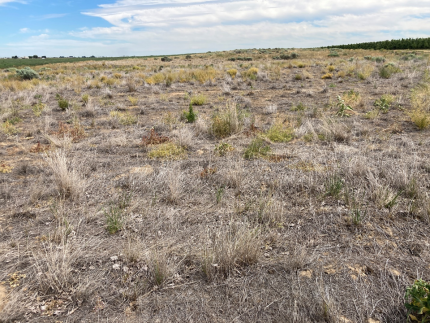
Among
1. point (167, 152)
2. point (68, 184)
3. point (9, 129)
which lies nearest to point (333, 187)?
point (167, 152)

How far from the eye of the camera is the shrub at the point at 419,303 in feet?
6.46

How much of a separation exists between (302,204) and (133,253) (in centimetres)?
222

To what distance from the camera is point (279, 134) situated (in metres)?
6.55

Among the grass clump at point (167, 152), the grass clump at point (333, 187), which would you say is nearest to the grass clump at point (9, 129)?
the grass clump at point (167, 152)

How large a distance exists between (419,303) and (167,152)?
450 cm

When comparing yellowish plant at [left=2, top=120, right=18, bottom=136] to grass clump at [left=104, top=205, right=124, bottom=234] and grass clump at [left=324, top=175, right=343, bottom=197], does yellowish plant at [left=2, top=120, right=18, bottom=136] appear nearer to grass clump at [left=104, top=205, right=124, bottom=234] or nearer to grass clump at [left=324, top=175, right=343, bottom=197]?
grass clump at [left=104, top=205, right=124, bottom=234]

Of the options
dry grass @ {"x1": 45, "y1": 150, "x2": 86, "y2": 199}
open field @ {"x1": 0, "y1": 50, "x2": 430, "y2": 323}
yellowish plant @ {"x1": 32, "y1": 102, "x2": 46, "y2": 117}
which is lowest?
open field @ {"x1": 0, "y1": 50, "x2": 430, "y2": 323}

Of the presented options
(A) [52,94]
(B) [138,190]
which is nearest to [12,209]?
(B) [138,190]

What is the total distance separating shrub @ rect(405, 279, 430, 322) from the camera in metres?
1.97

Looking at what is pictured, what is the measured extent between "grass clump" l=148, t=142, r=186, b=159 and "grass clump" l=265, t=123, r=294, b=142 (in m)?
2.10

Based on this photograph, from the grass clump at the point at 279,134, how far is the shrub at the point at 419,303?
453 cm

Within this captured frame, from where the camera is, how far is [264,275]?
260 centimetres

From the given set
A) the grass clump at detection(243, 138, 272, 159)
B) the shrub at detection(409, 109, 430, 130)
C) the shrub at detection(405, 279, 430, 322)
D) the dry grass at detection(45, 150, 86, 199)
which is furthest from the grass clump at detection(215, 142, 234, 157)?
the shrub at detection(409, 109, 430, 130)

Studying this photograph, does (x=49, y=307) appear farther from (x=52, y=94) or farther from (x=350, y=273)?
(x=52, y=94)
